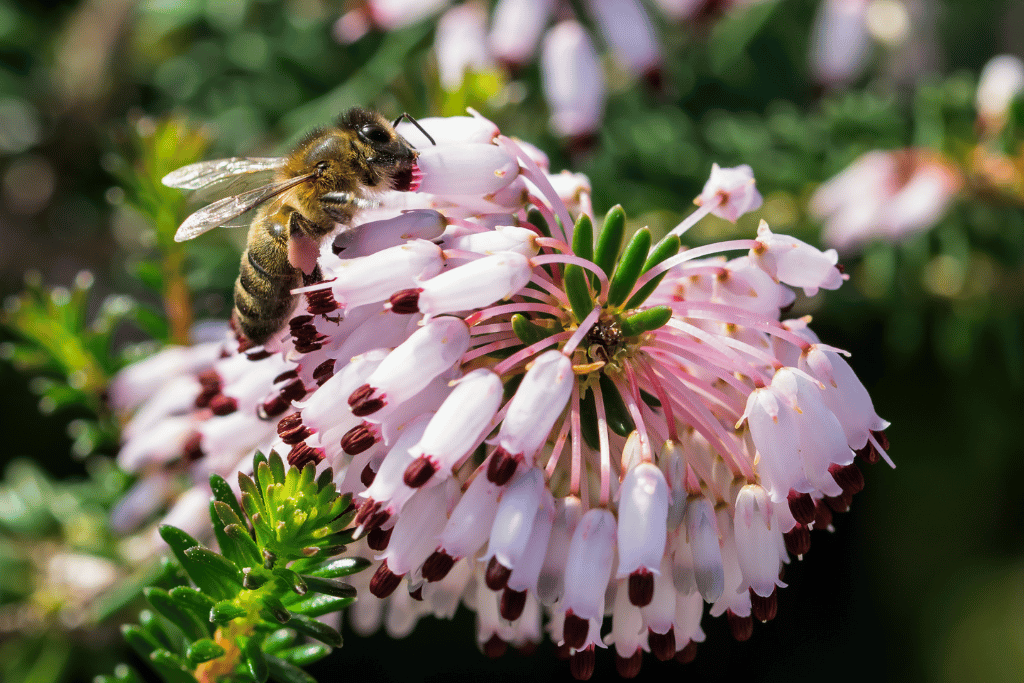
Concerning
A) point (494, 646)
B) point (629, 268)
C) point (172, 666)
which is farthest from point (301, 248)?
point (494, 646)

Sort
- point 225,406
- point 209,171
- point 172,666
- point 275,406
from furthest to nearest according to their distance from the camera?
point 209,171
point 225,406
point 275,406
point 172,666

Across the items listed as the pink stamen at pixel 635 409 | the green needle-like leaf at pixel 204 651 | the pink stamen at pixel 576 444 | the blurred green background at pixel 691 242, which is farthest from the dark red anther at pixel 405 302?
the blurred green background at pixel 691 242

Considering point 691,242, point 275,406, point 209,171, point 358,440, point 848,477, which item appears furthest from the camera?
point 691,242

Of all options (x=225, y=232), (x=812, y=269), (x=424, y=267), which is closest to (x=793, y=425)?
(x=812, y=269)

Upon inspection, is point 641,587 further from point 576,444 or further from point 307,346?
point 307,346

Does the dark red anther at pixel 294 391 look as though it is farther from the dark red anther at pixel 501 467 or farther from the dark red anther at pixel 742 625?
the dark red anther at pixel 742 625

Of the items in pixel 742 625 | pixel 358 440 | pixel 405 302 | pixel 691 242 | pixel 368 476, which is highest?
pixel 405 302
